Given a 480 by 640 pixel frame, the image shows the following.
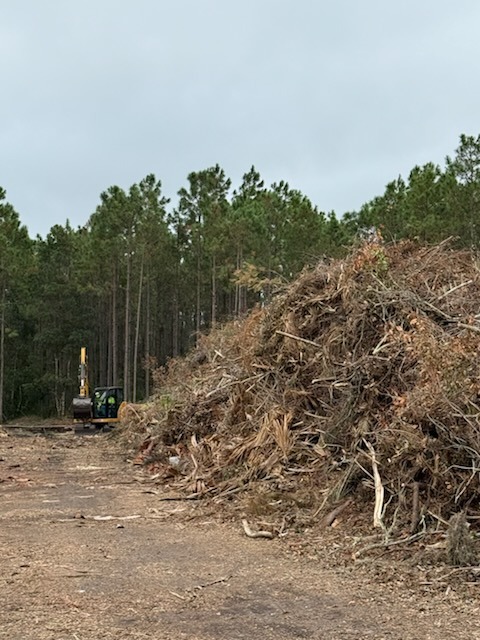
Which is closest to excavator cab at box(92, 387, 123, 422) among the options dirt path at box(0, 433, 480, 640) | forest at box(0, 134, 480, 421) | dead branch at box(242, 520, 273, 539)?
forest at box(0, 134, 480, 421)

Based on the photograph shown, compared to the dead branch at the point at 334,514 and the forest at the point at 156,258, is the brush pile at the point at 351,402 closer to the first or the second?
the dead branch at the point at 334,514

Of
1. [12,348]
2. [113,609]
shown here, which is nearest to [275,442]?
[113,609]

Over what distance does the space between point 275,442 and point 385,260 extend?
2.92m

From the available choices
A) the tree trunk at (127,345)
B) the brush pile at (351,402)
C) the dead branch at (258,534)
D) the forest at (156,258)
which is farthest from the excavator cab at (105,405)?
the dead branch at (258,534)

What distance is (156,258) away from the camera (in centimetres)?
3706

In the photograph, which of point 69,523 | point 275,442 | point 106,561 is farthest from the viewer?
point 275,442

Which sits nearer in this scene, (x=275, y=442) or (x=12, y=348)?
(x=275, y=442)

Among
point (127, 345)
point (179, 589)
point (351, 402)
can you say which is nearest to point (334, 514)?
point (351, 402)

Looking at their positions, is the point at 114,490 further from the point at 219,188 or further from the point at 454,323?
the point at 219,188

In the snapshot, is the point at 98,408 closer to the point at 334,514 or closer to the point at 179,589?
the point at 334,514

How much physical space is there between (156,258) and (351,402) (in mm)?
30529

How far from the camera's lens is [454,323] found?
25.3ft

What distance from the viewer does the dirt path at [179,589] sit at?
141 inches

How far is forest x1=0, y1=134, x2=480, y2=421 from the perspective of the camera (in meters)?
24.5
